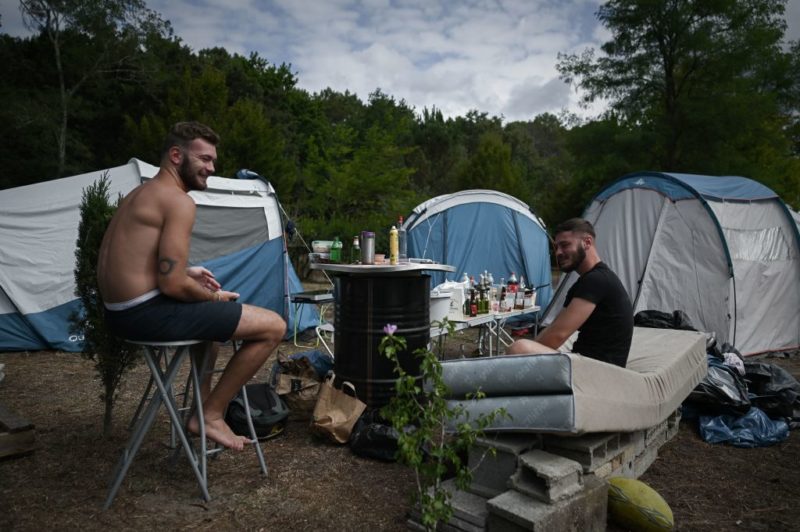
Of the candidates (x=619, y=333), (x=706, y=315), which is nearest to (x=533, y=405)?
(x=619, y=333)

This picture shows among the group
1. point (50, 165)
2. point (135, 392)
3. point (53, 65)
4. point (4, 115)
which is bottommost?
point (135, 392)

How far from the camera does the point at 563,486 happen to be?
89.6 inches

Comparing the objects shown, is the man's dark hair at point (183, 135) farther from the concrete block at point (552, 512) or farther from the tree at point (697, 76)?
the tree at point (697, 76)

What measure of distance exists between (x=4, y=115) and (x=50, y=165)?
1.74 metres

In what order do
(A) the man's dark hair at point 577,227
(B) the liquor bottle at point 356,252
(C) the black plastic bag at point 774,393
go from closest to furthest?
(A) the man's dark hair at point 577,227 → (C) the black plastic bag at point 774,393 → (B) the liquor bottle at point 356,252

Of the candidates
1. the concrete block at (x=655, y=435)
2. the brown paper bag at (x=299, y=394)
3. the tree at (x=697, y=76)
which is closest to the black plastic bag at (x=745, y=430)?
the concrete block at (x=655, y=435)

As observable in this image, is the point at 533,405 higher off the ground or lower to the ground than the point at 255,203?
lower

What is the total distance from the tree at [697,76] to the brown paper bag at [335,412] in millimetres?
14954

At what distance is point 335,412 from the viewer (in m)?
3.50

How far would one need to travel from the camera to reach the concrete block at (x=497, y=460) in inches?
99.3

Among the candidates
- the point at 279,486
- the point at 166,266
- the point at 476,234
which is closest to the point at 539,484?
the point at 279,486

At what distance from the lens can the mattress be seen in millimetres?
2479

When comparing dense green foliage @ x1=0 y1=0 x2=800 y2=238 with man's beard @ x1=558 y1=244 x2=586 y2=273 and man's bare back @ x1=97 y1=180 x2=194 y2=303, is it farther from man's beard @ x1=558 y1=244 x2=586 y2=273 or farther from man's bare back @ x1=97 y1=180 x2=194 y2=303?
man's bare back @ x1=97 y1=180 x2=194 y2=303

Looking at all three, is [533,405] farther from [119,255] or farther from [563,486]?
[119,255]
